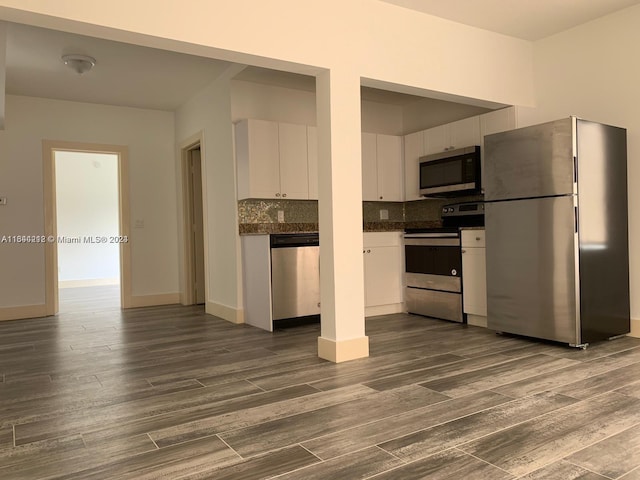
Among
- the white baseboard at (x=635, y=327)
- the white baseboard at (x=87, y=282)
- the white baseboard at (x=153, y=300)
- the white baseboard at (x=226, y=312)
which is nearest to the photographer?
the white baseboard at (x=635, y=327)

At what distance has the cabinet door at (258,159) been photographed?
15.6ft

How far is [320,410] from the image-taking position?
246 centimetres

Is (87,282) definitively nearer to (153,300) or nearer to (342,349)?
(153,300)

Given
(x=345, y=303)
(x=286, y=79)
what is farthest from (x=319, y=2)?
(x=345, y=303)

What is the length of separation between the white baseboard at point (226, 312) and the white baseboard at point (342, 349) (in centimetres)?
171

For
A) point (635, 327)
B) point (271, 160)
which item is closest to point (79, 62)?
point (271, 160)

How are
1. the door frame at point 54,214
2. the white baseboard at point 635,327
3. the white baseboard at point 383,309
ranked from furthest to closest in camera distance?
the door frame at point 54,214, the white baseboard at point 383,309, the white baseboard at point 635,327

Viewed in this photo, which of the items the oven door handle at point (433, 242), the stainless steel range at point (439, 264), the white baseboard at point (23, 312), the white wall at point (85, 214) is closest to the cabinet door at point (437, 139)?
the stainless steel range at point (439, 264)

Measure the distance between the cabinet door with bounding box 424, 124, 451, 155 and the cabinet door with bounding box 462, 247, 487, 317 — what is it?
1.18 metres

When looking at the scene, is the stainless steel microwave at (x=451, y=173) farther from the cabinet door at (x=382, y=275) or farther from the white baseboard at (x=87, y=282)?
the white baseboard at (x=87, y=282)

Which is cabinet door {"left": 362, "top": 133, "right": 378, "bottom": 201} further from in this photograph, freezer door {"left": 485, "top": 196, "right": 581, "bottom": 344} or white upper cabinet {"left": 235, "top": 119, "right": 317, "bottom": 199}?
freezer door {"left": 485, "top": 196, "right": 581, "bottom": 344}

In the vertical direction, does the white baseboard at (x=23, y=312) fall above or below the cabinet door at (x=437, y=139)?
below

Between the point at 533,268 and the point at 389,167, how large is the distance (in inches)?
88.2

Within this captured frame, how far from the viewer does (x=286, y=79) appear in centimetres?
496
